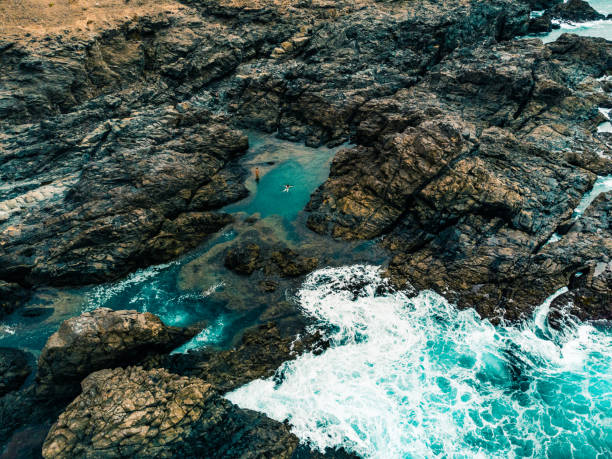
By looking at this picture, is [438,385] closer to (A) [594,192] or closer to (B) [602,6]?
(A) [594,192]

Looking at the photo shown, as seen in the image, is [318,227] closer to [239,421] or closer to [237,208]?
[237,208]

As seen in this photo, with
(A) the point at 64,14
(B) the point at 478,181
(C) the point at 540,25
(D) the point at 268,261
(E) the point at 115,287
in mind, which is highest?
(A) the point at 64,14

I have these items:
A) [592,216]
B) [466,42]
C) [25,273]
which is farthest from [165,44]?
[592,216]

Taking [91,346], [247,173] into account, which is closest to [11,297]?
[91,346]

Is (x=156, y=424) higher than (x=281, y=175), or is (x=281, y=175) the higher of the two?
(x=281, y=175)

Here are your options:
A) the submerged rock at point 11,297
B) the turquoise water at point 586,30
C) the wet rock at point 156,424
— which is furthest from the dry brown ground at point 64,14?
the turquoise water at point 586,30

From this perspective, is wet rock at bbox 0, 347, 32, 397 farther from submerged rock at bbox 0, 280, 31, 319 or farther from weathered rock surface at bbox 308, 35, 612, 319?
weathered rock surface at bbox 308, 35, 612, 319
